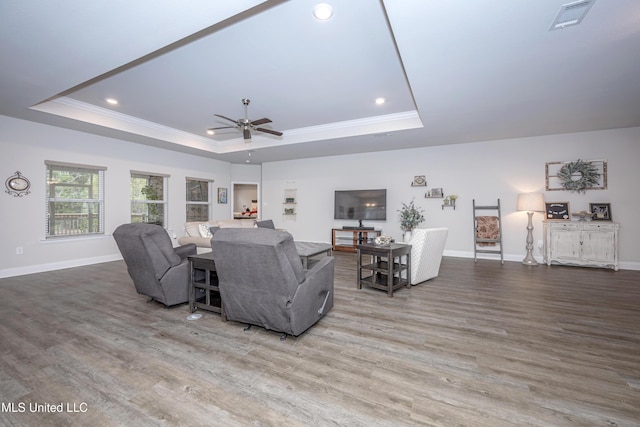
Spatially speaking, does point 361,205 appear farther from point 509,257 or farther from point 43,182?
point 43,182

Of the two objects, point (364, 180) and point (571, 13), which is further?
point (364, 180)

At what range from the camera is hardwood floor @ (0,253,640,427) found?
1.54m

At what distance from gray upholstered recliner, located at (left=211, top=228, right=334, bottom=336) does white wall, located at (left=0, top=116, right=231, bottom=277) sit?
15.4 ft

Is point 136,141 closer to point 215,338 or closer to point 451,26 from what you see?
point 215,338

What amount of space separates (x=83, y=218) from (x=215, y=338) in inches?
200

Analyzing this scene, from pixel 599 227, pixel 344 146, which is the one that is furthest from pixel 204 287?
pixel 599 227

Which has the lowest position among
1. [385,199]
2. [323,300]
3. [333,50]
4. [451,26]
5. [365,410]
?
[365,410]

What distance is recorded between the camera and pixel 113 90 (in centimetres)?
405

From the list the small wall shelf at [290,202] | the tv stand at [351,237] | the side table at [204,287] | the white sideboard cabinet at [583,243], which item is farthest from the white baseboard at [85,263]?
the small wall shelf at [290,202]

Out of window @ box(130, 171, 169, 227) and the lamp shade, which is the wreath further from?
window @ box(130, 171, 169, 227)

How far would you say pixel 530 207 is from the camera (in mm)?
5398

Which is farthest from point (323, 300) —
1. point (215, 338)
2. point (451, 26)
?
point (451, 26)

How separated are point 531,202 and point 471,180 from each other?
1238mm

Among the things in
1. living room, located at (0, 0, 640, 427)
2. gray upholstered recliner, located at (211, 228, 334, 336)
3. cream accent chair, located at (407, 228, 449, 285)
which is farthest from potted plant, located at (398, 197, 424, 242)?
gray upholstered recliner, located at (211, 228, 334, 336)
